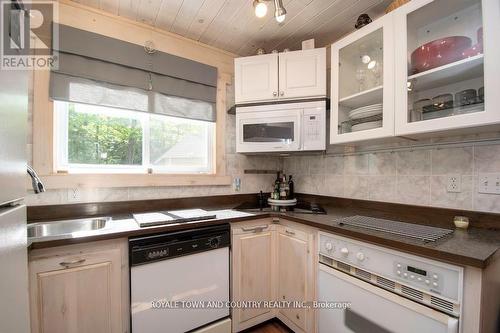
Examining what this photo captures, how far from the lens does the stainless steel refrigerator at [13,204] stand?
1.54 feet

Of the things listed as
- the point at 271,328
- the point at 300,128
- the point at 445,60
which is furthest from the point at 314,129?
the point at 271,328

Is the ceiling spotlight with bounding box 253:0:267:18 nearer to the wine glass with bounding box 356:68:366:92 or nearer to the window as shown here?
the wine glass with bounding box 356:68:366:92

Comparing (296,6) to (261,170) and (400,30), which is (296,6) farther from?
(261,170)

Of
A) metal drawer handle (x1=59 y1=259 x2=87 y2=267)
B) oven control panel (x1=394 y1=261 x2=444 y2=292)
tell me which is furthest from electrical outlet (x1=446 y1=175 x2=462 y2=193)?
metal drawer handle (x1=59 y1=259 x2=87 y2=267)

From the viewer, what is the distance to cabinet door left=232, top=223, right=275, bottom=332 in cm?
156

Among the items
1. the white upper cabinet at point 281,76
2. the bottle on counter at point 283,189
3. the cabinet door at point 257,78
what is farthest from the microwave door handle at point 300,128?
the bottle on counter at point 283,189

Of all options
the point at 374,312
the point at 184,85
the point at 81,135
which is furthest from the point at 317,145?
the point at 81,135

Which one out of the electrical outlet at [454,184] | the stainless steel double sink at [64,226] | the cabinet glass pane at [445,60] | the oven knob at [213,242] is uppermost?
the cabinet glass pane at [445,60]

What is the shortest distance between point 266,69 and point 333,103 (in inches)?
24.4

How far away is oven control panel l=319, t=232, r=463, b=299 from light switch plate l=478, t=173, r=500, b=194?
656 mm

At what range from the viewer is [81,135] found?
63.6 inches

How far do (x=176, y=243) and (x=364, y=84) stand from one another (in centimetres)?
160

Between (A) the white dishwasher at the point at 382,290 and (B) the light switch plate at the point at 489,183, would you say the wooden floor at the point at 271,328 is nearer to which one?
(A) the white dishwasher at the point at 382,290

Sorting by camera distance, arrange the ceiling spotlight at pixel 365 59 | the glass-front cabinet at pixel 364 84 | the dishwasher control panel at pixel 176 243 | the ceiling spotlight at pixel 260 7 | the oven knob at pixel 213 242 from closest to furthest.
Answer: the ceiling spotlight at pixel 260 7 < the dishwasher control panel at pixel 176 243 < the glass-front cabinet at pixel 364 84 < the oven knob at pixel 213 242 < the ceiling spotlight at pixel 365 59
